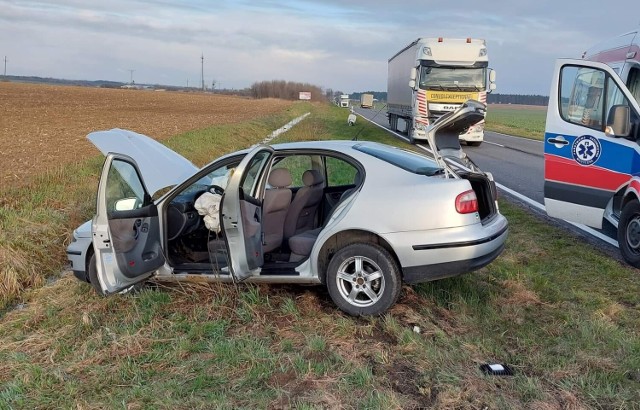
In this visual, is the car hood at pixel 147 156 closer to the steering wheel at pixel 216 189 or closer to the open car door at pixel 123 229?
the steering wheel at pixel 216 189

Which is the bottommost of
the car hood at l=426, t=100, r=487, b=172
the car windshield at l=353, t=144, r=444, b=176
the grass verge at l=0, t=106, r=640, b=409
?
the grass verge at l=0, t=106, r=640, b=409

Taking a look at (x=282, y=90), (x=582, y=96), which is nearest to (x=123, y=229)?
(x=582, y=96)

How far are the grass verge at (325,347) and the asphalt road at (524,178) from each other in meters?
1.56

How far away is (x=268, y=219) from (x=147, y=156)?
1372 mm

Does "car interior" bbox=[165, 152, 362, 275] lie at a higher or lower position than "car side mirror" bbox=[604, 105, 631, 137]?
lower

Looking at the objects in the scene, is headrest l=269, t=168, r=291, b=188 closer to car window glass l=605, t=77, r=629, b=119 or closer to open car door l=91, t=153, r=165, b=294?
open car door l=91, t=153, r=165, b=294

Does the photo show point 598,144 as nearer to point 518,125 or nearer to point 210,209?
point 210,209

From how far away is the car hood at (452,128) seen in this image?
5.04 meters

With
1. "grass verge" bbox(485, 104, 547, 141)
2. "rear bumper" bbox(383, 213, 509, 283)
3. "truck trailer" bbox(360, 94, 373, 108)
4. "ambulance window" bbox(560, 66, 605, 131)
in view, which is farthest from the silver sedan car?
"truck trailer" bbox(360, 94, 373, 108)


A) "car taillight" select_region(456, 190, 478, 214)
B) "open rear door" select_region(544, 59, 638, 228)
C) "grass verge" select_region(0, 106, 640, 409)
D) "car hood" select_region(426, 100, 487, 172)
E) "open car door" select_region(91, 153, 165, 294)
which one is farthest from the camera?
"open rear door" select_region(544, 59, 638, 228)

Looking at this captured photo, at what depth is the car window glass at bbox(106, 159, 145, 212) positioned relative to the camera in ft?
15.1

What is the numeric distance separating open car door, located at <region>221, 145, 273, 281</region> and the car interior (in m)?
0.04

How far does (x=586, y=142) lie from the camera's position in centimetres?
669

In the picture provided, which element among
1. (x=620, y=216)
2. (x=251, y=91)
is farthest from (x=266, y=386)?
(x=251, y=91)
